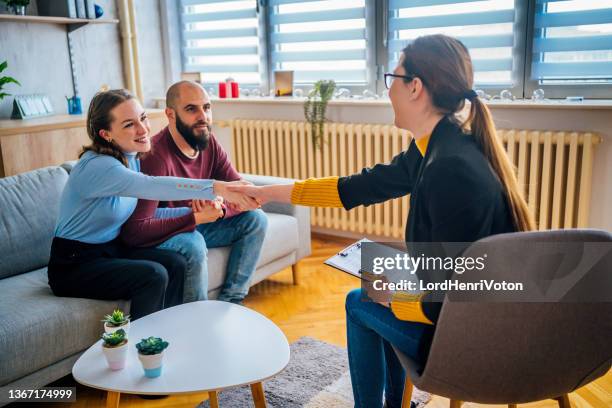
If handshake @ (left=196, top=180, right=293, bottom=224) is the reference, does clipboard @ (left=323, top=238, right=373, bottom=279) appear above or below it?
below

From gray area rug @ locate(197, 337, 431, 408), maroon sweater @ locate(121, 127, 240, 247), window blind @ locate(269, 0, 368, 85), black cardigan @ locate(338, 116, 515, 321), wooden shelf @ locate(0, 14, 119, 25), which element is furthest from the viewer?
window blind @ locate(269, 0, 368, 85)

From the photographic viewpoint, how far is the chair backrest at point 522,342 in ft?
3.77

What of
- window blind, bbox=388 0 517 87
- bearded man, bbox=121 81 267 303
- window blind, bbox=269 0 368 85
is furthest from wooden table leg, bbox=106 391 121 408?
window blind, bbox=269 0 368 85

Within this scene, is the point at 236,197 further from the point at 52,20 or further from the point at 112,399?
the point at 52,20

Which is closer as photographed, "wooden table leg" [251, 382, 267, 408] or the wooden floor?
"wooden table leg" [251, 382, 267, 408]

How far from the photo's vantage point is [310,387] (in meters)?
2.04

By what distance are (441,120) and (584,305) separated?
556 millimetres

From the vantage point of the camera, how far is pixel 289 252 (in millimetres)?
2912

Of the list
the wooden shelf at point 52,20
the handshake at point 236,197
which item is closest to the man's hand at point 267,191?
the handshake at point 236,197

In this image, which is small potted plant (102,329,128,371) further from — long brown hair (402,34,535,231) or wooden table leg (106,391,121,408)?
long brown hair (402,34,535,231)

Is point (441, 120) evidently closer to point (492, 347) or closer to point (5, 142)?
point (492, 347)

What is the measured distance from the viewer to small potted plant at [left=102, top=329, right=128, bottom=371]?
146cm

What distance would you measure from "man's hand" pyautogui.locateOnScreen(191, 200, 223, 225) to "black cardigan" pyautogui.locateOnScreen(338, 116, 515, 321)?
1096 millimetres

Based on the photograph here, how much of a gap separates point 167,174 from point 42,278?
63 centimetres
